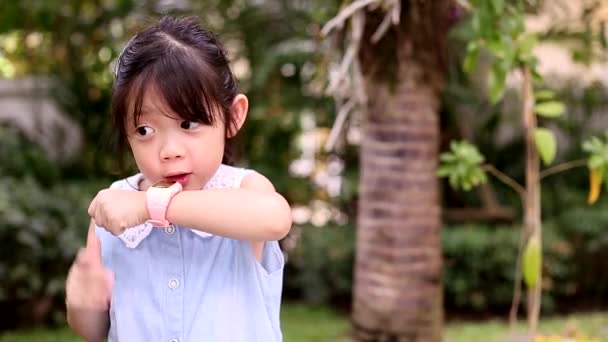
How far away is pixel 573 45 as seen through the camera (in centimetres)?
544

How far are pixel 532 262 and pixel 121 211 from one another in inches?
69.8

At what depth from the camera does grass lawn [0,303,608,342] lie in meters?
4.72

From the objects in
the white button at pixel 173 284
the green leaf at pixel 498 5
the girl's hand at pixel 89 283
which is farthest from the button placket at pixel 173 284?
the green leaf at pixel 498 5

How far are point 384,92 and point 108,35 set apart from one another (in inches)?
110

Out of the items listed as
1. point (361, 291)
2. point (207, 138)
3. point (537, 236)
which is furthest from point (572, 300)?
point (207, 138)

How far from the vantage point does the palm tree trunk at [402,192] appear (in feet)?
12.2

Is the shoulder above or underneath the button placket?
above

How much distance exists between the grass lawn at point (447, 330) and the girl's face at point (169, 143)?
3449mm

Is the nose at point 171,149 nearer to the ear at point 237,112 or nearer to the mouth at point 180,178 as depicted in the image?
the mouth at point 180,178

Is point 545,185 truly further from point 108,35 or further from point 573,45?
point 108,35

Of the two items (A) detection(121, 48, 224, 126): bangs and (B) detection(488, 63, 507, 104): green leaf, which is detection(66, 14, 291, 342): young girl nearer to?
(A) detection(121, 48, 224, 126): bangs

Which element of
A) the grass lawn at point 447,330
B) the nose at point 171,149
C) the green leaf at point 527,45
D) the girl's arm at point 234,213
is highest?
the green leaf at point 527,45

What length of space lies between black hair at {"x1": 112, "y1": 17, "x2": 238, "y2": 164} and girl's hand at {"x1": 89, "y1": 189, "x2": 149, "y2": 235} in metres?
0.15

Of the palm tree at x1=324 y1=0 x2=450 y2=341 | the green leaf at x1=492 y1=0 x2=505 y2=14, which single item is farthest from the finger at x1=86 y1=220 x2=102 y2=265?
the palm tree at x1=324 y1=0 x2=450 y2=341
